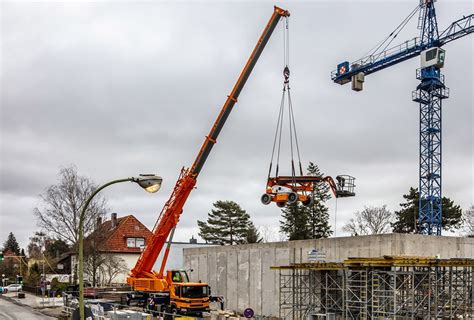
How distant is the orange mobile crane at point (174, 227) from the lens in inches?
1377

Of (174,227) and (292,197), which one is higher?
(292,197)

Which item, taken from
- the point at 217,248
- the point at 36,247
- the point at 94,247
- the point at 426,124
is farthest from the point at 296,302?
the point at 36,247

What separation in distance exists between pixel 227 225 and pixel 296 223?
12.3 metres

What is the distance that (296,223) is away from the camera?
74.9 meters

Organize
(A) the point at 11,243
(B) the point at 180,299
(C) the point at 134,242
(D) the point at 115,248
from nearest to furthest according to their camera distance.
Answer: (B) the point at 180,299 < (D) the point at 115,248 < (C) the point at 134,242 < (A) the point at 11,243

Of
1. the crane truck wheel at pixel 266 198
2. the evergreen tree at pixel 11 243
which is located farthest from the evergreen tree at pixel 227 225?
the evergreen tree at pixel 11 243

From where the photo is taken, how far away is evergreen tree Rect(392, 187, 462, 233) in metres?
70.0

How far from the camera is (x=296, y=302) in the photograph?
1345 inches

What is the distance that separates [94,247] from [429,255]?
39700 millimetres

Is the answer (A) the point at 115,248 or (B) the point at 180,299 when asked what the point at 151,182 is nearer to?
(B) the point at 180,299

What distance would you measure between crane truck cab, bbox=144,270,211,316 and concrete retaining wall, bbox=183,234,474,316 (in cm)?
448

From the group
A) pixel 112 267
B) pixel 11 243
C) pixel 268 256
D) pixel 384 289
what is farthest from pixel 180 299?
pixel 11 243

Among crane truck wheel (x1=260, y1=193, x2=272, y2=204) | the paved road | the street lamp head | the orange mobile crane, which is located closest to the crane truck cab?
the orange mobile crane

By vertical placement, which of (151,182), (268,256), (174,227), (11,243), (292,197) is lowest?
(11,243)
